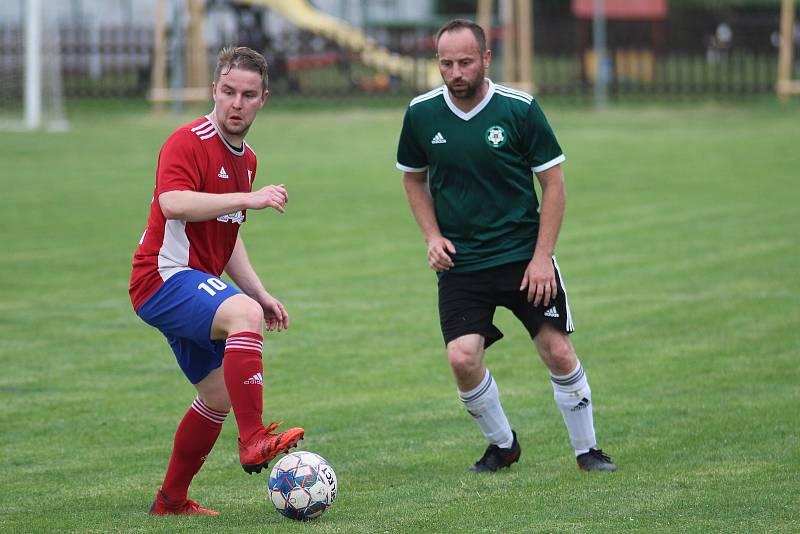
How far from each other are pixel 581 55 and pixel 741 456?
2895 centimetres

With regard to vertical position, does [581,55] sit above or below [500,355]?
above

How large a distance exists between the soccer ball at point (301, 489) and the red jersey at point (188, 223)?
39.1 inches

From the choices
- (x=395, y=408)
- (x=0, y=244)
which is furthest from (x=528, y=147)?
(x=0, y=244)

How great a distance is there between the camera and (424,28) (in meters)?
42.0

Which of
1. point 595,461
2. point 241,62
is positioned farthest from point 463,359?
→ point 241,62

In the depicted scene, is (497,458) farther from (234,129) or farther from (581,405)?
(234,129)

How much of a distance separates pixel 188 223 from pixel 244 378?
794 millimetres

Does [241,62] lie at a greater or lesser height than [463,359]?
greater

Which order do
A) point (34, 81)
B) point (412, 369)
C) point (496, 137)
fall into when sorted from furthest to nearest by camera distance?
point (34, 81) → point (412, 369) → point (496, 137)

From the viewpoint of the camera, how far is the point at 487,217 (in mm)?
6832

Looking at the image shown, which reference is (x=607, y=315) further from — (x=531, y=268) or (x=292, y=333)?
(x=531, y=268)

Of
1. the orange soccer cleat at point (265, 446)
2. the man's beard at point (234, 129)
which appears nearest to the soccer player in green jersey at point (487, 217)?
the man's beard at point (234, 129)

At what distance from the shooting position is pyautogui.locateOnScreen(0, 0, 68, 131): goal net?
1148 inches

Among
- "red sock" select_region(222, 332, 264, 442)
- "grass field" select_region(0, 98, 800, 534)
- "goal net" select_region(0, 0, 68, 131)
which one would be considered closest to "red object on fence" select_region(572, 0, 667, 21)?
"goal net" select_region(0, 0, 68, 131)
